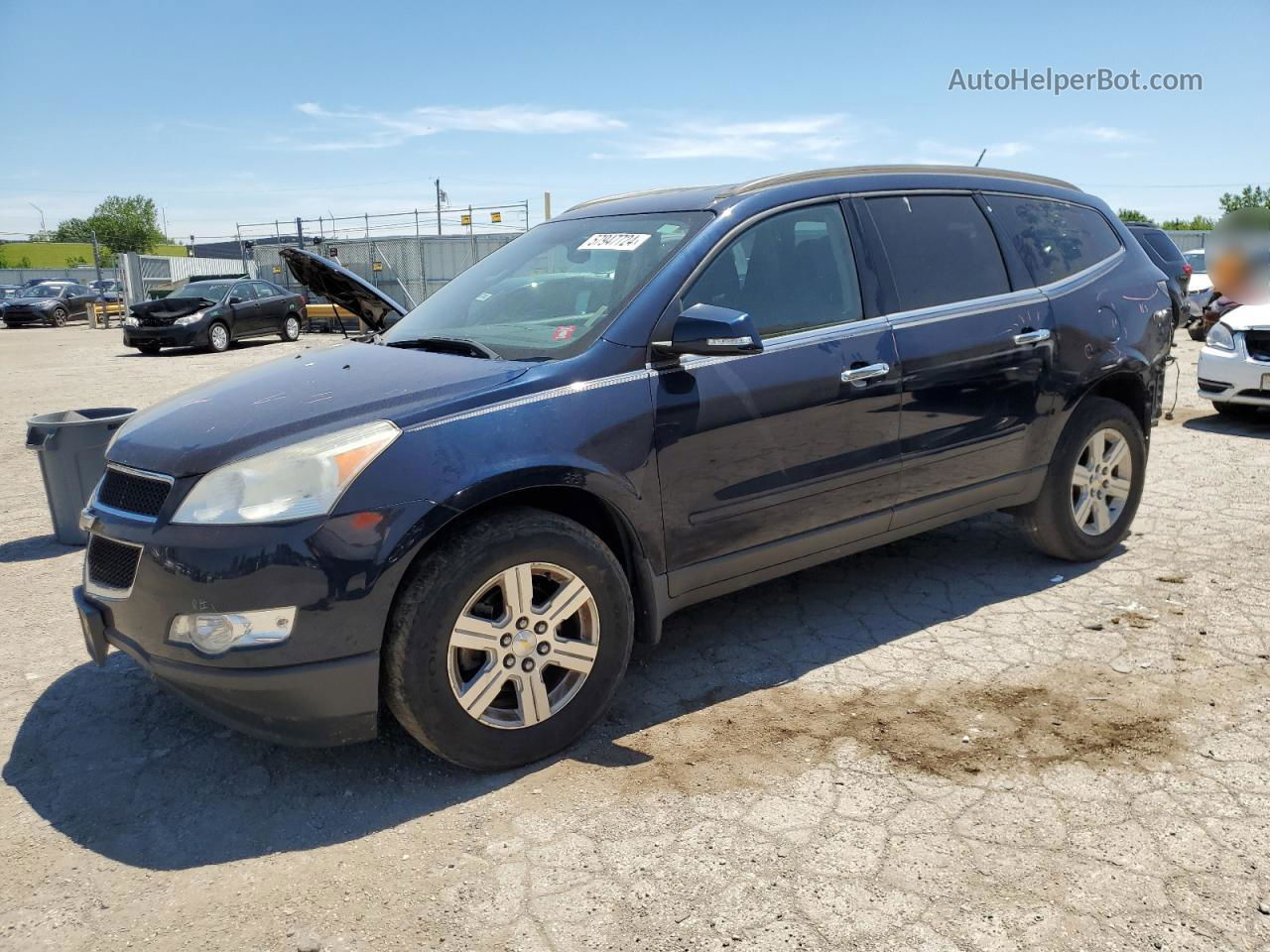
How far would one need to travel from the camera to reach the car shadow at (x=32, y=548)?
5.64 metres

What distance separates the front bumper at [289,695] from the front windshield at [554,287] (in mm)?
1203

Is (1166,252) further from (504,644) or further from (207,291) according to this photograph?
(207,291)

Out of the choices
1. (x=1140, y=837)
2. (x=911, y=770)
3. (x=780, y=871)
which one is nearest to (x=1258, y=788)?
(x=1140, y=837)

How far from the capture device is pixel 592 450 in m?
3.20

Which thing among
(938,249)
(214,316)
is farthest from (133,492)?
(214,316)

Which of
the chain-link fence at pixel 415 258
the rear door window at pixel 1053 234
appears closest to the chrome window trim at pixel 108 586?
the rear door window at pixel 1053 234

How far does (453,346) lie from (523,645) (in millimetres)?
1177

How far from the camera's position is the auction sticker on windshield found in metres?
3.79

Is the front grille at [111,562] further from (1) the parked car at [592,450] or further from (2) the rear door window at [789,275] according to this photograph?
(2) the rear door window at [789,275]

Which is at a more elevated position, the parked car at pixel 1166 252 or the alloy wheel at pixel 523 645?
the parked car at pixel 1166 252

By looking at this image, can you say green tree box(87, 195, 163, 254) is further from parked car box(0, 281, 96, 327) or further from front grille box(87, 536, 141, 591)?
front grille box(87, 536, 141, 591)

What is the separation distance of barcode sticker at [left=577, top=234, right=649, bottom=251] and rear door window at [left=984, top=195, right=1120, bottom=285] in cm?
185

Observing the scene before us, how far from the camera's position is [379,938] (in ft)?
7.99

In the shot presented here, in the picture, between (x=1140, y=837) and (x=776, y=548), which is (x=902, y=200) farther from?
(x=1140, y=837)
